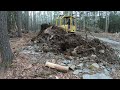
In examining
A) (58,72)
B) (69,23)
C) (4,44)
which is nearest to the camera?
(58,72)

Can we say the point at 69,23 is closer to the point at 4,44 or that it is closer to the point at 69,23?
the point at 69,23

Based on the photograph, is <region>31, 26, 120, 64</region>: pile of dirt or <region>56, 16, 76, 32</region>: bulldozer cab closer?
<region>31, 26, 120, 64</region>: pile of dirt

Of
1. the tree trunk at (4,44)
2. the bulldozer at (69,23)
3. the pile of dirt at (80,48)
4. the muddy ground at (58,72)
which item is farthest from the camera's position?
the bulldozer at (69,23)

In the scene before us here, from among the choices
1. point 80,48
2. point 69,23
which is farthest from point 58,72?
point 69,23

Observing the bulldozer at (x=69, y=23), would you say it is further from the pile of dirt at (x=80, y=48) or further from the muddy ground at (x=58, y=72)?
the muddy ground at (x=58, y=72)

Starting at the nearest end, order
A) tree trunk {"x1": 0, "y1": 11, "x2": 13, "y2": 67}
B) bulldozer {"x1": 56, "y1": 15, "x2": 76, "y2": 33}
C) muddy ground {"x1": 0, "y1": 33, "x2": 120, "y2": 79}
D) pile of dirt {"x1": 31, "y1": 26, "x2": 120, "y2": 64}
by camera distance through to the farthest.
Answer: muddy ground {"x1": 0, "y1": 33, "x2": 120, "y2": 79} → tree trunk {"x1": 0, "y1": 11, "x2": 13, "y2": 67} → pile of dirt {"x1": 31, "y1": 26, "x2": 120, "y2": 64} → bulldozer {"x1": 56, "y1": 15, "x2": 76, "y2": 33}

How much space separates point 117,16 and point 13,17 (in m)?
19.1

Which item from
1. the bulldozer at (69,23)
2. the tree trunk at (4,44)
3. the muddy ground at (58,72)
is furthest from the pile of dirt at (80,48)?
the bulldozer at (69,23)

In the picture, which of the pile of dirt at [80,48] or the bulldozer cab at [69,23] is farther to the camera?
the bulldozer cab at [69,23]

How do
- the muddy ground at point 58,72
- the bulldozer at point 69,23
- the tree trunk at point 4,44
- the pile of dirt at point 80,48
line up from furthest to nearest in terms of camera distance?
the bulldozer at point 69,23 → the pile of dirt at point 80,48 → the tree trunk at point 4,44 → the muddy ground at point 58,72

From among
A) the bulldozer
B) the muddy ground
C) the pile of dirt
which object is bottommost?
the muddy ground

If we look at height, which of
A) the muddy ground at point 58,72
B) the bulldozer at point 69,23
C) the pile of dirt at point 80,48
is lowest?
the muddy ground at point 58,72

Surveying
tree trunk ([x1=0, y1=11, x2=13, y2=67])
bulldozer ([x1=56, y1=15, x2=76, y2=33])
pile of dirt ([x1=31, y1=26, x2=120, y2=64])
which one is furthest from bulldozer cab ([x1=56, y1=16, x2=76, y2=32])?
tree trunk ([x1=0, y1=11, x2=13, y2=67])

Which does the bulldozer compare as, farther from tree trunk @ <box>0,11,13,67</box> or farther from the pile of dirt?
tree trunk @ <box>0,11,13,67</box>
